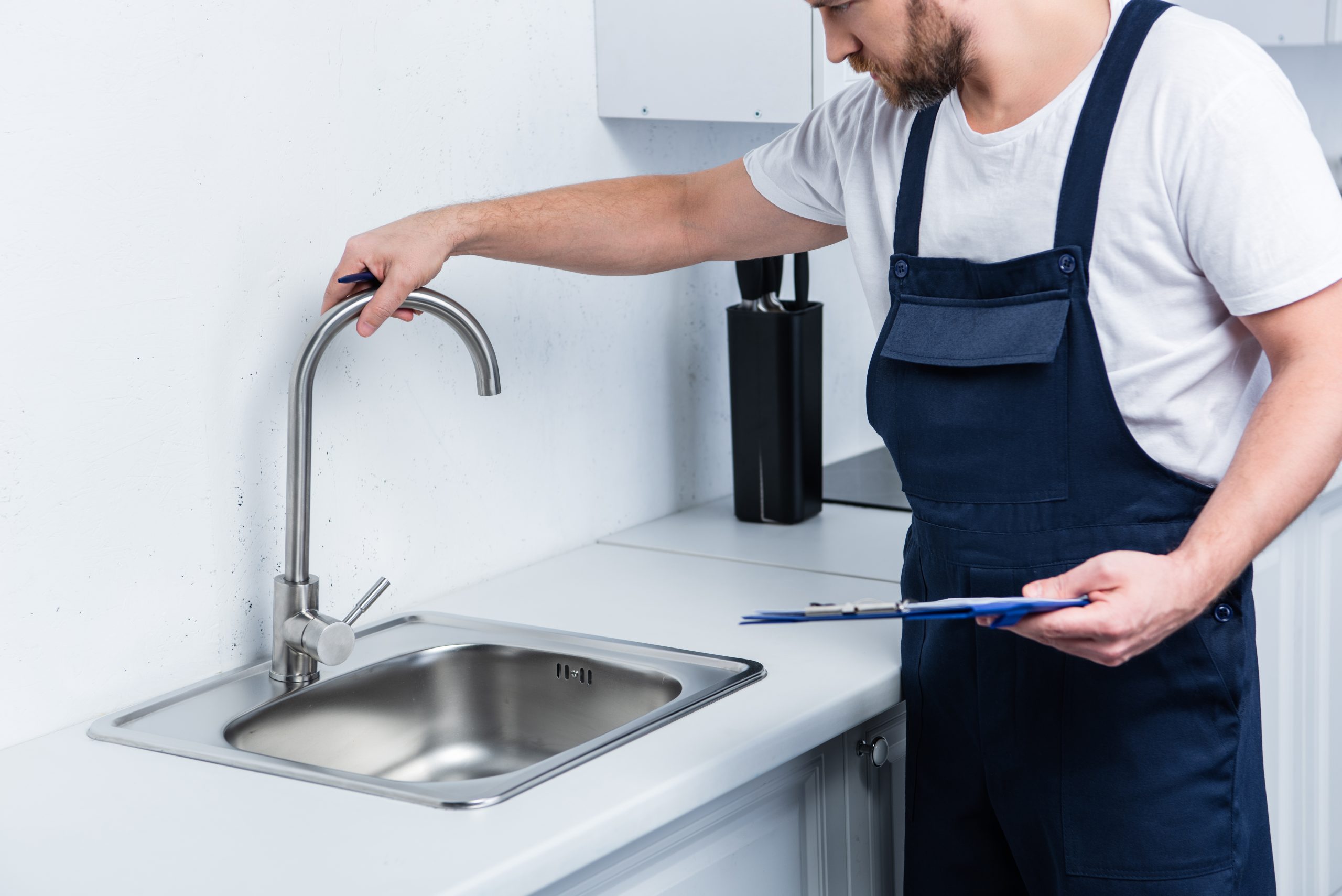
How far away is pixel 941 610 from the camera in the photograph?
3.11 ft

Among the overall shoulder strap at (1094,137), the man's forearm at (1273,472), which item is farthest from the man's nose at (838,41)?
the man's forearm at (1273,472)

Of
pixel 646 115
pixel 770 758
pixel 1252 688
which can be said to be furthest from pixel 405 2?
→ pixel 1252 688

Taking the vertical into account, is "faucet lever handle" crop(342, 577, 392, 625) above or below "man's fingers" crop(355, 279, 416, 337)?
below

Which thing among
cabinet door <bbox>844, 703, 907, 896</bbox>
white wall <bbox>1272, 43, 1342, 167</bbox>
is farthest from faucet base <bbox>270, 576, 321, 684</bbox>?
white wall <bbox>1272, 43, 1342, 167</bbox>

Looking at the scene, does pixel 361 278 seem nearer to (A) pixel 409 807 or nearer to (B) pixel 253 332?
(B) pixel 253 332

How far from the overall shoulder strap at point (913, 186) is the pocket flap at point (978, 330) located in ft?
0.17

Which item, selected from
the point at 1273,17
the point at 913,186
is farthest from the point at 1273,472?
the point at 1273,17

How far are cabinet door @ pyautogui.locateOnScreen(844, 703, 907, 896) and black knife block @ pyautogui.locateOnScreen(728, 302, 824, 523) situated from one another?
1.78ft

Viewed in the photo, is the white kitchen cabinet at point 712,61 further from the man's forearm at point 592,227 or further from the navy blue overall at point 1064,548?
the navy blue overall at point 1064,548

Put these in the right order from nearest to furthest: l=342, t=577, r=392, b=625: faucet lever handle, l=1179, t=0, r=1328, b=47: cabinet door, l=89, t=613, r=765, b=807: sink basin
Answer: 1. l=89, t=613, r=765, b=807: sink basin
2. l=342, t=577, r=392, b=625: faucet lever handle
3. l=1179, t=0, r=1328, b=47: cabinet door

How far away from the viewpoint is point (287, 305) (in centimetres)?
147

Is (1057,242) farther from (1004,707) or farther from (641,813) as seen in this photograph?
(641,813)

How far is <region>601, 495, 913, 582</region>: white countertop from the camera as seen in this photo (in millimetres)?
1755

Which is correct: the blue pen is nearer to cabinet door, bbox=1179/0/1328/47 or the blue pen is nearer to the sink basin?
the sink basin
